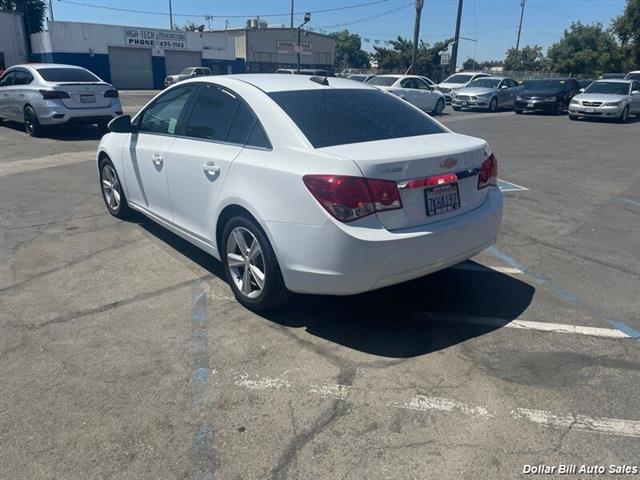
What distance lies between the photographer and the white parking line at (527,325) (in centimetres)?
372

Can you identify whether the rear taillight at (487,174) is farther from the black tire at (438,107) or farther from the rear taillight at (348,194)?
the black tire at (438,107)

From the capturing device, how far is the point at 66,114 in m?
11.9

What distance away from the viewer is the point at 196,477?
238 centimetres

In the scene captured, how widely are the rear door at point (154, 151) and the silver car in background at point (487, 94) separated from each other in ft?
72.1

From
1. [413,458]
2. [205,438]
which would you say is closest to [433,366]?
[413,458]

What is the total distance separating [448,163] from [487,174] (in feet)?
1.95

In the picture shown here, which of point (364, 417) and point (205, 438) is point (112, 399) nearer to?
point (205, 438)

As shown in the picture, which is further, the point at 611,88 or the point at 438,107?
the point at 438,107

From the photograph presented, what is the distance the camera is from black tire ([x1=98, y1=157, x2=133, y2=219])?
5.82m

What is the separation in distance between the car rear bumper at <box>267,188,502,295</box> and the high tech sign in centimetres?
4916

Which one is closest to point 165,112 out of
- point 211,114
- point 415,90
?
point 211,114

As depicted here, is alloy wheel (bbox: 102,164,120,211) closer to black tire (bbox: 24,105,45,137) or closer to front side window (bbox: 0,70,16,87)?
black tire (bbox: 24,105,45,137)

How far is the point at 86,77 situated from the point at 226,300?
35.2 feet

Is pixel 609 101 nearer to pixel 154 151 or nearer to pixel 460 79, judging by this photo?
pixel 460 79
